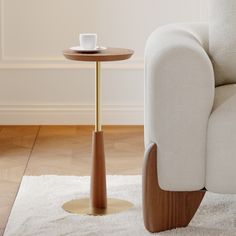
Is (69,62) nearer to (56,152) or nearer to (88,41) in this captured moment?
(56,152)

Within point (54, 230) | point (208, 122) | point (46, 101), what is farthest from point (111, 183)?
point (46, 101)

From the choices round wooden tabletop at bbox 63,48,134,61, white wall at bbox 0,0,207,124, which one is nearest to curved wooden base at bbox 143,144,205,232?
round wooden tabletop at bbox 63,48,134,61

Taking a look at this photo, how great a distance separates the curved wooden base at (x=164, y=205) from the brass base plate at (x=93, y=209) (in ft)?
0.85

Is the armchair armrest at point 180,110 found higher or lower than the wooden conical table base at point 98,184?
higher

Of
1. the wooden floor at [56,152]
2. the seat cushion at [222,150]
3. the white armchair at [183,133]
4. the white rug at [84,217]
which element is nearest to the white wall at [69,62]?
the wooden floor at [56,152]

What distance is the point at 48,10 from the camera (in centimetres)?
412

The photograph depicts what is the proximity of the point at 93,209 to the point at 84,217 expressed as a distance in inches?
4.3

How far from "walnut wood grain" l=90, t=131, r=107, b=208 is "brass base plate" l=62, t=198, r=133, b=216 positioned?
31 mm

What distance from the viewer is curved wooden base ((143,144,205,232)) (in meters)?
2.35

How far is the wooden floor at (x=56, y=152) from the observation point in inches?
125

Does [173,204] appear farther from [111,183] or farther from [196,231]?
[111,183]

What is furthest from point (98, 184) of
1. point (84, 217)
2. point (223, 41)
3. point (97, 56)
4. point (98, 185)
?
point (223, 41)

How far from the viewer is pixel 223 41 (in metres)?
2.61

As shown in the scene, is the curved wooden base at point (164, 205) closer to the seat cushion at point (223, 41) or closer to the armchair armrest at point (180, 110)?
the armchair armrest at point (180, 110)
